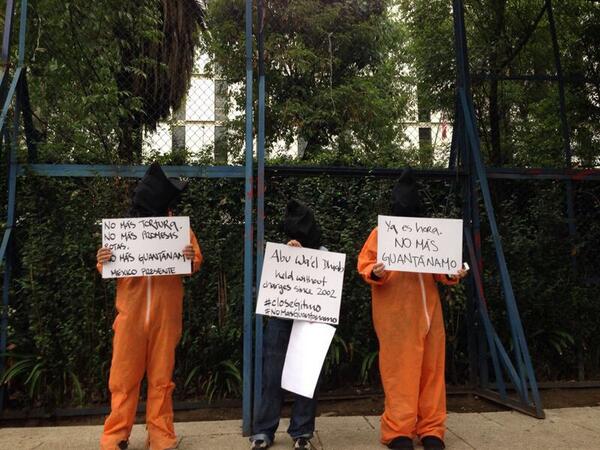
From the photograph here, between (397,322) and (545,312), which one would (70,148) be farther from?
(545,312)

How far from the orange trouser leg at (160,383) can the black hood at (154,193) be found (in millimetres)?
737

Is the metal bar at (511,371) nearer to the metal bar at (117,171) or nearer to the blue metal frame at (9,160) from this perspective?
the metal bar at (117,171)

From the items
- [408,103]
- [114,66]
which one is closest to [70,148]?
[114,66]

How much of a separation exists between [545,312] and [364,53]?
9983 millimetres

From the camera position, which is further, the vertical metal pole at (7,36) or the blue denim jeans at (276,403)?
the vertical metal pole at (7,36)

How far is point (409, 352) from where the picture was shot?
138 inches

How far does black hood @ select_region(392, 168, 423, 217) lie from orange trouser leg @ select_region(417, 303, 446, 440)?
743 millimetres

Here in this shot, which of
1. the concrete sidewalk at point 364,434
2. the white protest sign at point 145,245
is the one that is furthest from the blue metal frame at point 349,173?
the white protest sign at point 145,245

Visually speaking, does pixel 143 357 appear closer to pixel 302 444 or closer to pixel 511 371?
pixel 302 444

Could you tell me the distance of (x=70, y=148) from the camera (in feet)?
15.8

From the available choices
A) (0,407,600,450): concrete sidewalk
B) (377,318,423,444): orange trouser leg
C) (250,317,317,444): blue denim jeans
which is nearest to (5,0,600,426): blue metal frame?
(0,407,600,450): concrete sidewalk

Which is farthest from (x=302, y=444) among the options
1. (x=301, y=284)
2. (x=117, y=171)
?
(x=117, y=171)

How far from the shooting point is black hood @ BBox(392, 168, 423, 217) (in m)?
3.71

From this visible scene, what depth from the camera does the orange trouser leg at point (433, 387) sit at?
11.5ft
